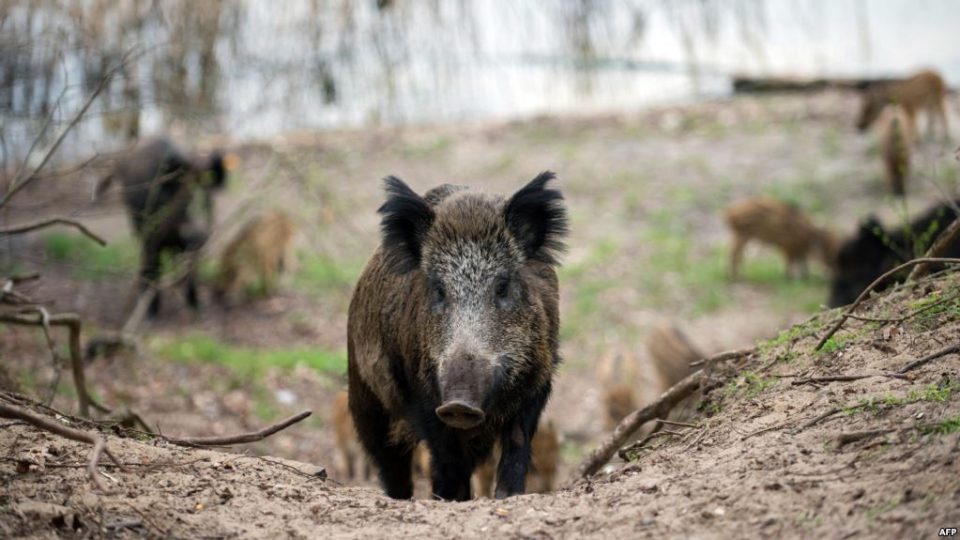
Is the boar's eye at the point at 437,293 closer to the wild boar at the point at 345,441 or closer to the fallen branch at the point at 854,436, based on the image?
the fallen branch at the point at 854,436

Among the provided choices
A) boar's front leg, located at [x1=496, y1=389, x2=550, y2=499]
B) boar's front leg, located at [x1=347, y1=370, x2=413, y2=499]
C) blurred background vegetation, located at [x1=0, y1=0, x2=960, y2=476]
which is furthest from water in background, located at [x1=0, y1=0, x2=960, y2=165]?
boar's front leg, located at [x1=496, y1=389, x2=550, y2=499]

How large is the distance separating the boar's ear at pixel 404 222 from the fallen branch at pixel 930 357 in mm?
Result: 2411

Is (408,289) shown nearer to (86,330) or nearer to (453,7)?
(453,7)

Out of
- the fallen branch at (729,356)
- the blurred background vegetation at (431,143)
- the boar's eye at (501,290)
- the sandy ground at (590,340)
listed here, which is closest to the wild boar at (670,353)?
the sandy ground at (590,340)

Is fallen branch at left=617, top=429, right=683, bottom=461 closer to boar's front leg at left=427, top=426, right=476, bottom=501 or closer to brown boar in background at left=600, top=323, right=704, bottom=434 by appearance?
boar's front leg at left=427, top=426, right=476, bottom=501

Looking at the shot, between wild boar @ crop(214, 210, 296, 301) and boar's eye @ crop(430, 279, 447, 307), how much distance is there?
29.4 ft

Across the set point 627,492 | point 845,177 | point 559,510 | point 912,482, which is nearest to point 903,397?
point 912,482

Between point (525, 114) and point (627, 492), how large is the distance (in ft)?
53.9

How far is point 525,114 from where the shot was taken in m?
20.2

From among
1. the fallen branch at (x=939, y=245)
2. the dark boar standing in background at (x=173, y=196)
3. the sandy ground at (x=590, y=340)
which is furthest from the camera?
the dark boar standing in background at (x=173, y=196)

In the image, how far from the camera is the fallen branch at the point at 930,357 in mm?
4332

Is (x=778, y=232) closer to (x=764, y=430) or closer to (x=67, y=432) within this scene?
(x=764, y=430)

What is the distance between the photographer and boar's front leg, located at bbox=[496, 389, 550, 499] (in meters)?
5.38

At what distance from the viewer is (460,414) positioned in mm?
4727
